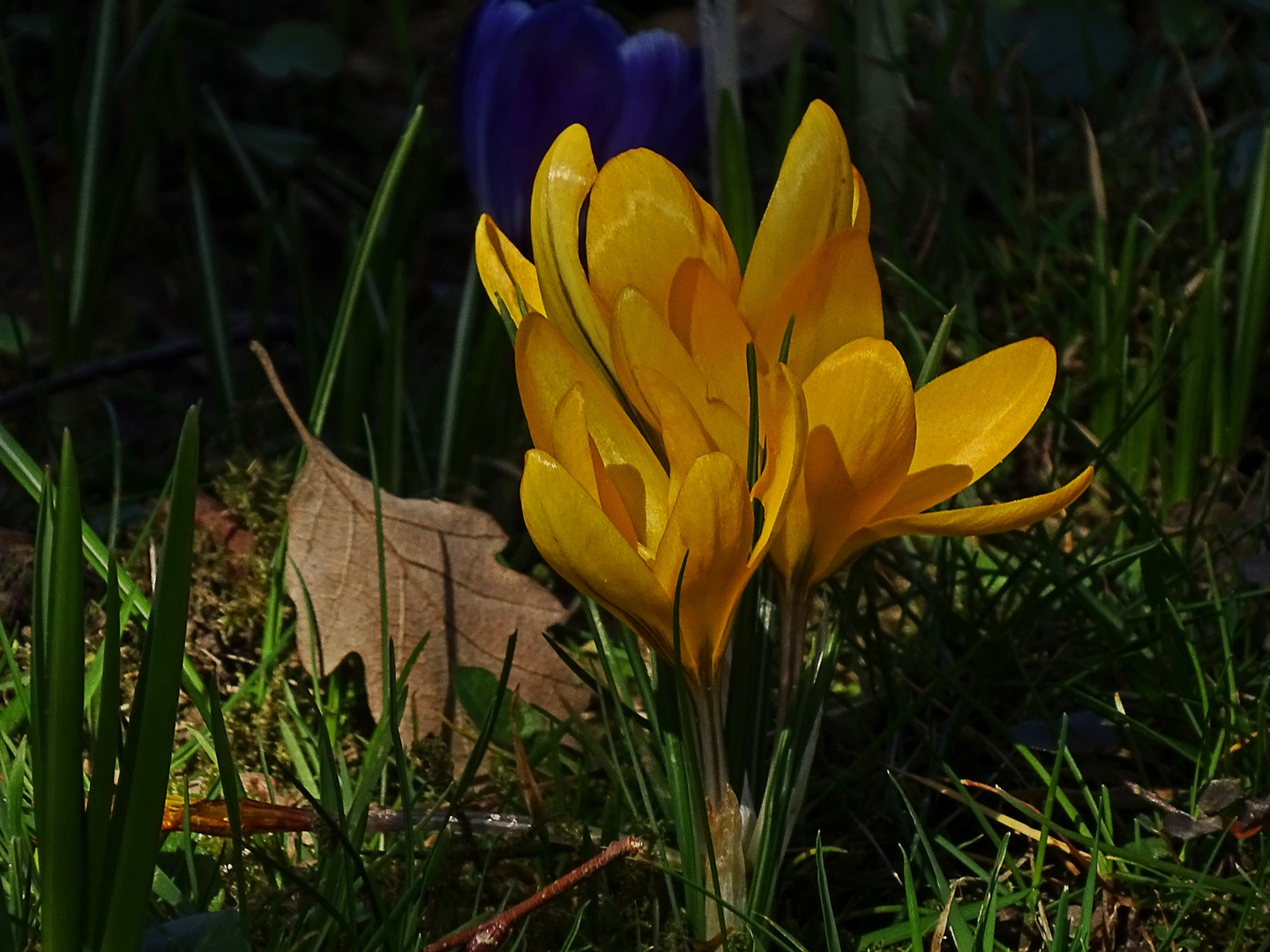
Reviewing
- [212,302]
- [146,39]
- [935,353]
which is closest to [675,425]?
[935,353]

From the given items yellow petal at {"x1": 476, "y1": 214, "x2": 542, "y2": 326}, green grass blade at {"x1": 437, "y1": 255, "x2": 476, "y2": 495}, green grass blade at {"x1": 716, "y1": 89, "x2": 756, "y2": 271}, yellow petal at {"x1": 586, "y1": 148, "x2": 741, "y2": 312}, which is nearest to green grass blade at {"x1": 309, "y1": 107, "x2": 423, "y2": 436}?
green grass blade at {"x1": 437, "y1": 255, "x2": 476, "y2": 495}

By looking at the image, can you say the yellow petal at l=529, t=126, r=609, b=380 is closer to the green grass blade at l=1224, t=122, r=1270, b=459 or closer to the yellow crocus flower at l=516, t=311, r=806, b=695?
the yellow crocus flower at l=516, t=311, r=806, b=695

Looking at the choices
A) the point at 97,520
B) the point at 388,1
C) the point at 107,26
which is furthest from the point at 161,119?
the point at 97,520

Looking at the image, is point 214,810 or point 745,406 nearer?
point 745,406

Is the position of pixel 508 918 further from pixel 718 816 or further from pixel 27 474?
pixel 27 474

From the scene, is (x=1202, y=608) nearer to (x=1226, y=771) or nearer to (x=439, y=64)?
(x=1226, y=771)

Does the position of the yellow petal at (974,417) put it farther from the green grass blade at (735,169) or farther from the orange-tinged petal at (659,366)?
the green grass blade at (735,169)
